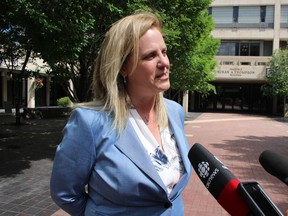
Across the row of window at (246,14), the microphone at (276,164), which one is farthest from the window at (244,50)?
the microphone at (276,164)

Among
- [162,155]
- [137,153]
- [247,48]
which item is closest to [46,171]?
[162,155]

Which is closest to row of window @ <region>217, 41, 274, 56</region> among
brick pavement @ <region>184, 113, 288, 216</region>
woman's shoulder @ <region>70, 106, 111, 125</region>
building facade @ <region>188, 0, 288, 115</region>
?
building facade @ <region>188, 0, 288, 115</region>

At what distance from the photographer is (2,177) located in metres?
7.06

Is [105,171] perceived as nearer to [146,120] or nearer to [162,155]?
[162,155]

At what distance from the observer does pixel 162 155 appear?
1832 millimetres

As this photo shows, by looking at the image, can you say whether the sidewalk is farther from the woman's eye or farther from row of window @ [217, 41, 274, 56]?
row of window @ [217, 41, 274, 56]

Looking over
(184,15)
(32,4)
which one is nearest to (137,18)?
(32,4)

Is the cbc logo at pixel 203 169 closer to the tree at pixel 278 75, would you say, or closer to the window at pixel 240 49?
the tree at pixel 278 75

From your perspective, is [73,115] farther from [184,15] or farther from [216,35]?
[216,35]

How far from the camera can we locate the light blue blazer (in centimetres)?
161

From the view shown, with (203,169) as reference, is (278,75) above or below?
above

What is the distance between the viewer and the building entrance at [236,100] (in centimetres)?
3594

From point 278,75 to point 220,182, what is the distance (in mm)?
30149

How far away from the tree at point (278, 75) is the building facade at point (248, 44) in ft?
4.33
